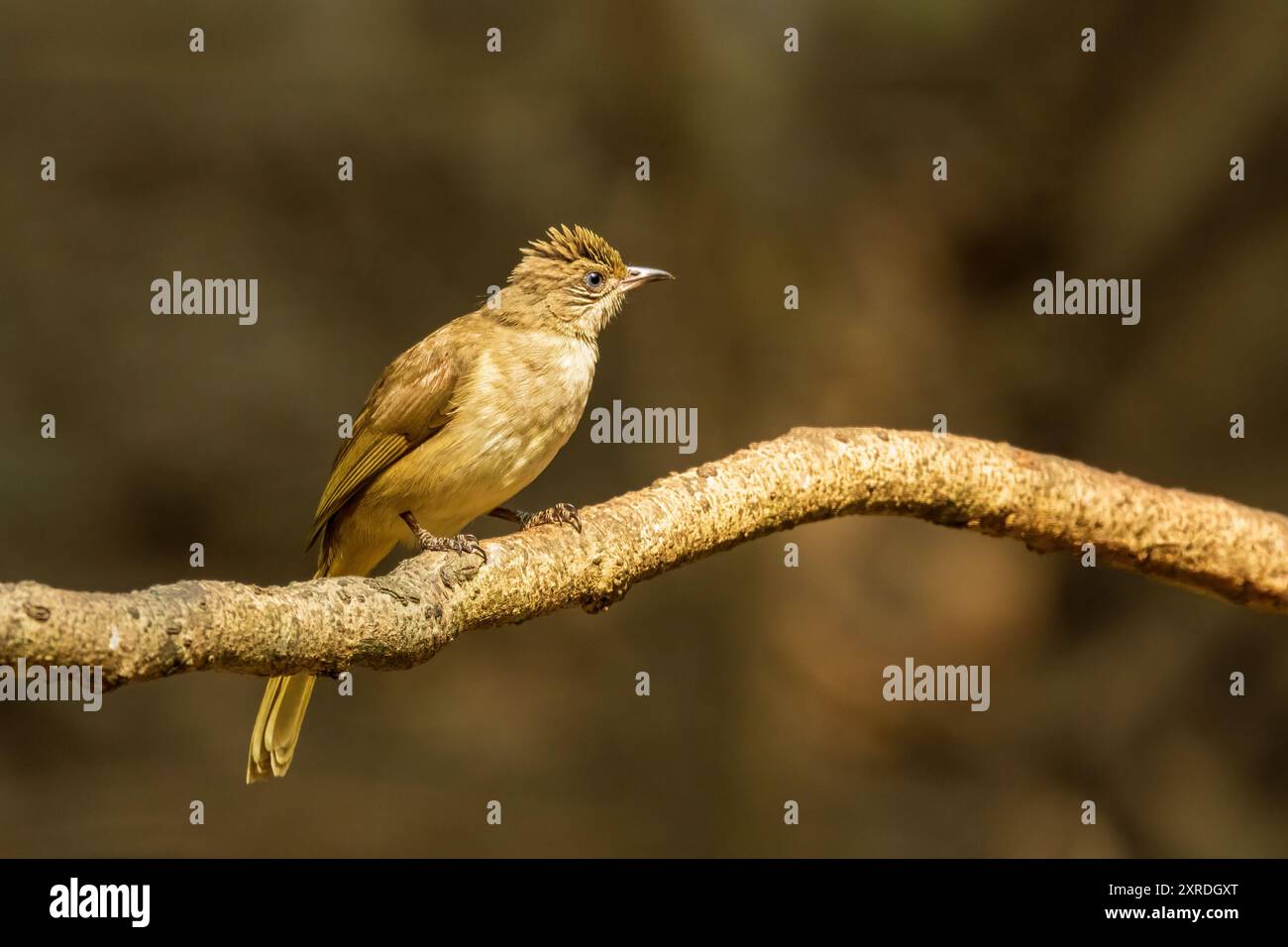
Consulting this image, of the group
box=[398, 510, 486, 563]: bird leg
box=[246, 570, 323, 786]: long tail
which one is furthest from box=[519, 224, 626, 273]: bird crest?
box=[246, 570, 323, 786]: long tail

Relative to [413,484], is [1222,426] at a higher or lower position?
higher

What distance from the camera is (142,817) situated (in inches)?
299

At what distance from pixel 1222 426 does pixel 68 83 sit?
6856 mm

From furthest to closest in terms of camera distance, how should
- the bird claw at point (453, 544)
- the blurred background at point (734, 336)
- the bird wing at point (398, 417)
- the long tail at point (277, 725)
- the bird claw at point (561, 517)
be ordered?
the blurred background at point (734, 336) → the bird wing at point (398, 417) → the long tail at point (277, 725) → the bird claw at point (561, 517) → the bird claw at point (453, 544)

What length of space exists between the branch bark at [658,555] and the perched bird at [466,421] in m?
0.67

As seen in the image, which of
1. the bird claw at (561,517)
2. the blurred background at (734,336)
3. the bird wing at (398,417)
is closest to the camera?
the bird claw at (561,517)

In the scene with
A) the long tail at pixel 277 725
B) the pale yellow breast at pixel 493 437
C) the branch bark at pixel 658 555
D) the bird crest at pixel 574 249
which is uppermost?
the bird crest at pixel 574 249

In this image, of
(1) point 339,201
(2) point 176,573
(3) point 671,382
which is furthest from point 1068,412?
(2) point 176,573

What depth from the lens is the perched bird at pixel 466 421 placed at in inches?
166

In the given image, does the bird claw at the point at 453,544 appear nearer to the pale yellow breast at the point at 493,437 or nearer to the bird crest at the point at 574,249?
the pale yellow breast at the point at 493,437

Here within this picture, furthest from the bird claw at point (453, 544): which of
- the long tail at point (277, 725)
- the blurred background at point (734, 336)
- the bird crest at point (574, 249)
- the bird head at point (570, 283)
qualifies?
the blurred background at point (734, 336)

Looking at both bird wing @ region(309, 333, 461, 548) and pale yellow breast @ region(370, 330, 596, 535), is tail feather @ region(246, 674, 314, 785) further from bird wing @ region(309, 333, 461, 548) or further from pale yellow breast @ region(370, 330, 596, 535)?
pale yellow breast @ region(370, 330, 596, 535)

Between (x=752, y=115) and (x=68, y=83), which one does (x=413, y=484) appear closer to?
(x=752, y=115)

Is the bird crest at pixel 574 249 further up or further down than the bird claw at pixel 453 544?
further up
